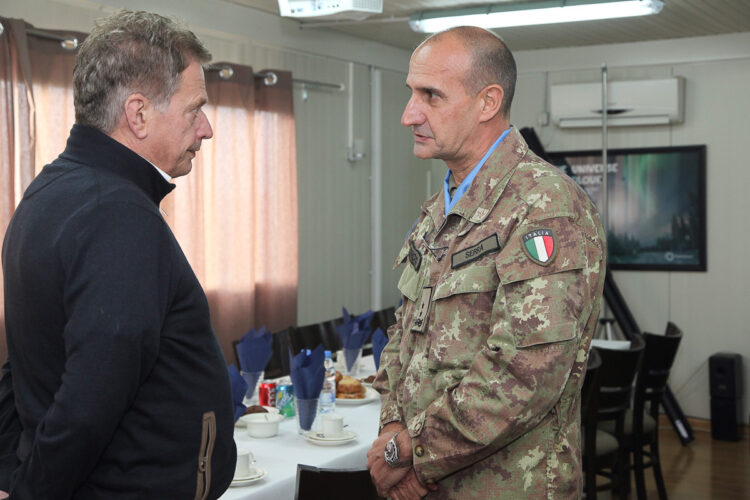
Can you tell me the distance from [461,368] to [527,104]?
231 inches

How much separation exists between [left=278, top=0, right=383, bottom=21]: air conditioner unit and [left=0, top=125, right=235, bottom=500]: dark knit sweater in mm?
2755

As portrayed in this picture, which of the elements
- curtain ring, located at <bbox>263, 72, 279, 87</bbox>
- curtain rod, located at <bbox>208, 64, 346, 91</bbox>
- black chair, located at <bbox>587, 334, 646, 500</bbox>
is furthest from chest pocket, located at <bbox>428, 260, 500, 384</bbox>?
curtain ring, located at <bbox>263, 72, 279, 87</bbox>

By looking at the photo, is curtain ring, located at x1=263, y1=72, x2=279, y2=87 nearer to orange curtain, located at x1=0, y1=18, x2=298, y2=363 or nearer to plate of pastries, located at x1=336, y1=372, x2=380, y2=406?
orange curtain, located at x1=0, y1=18, x2=298, y2=363

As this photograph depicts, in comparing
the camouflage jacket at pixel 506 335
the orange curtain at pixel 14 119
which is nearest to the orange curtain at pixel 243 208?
the orange curtain at pixel 14 119

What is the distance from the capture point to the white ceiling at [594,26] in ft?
18.0

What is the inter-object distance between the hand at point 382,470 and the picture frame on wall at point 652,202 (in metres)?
5.29

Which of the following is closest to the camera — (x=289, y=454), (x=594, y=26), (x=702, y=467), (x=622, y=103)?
(x=289, y=454)

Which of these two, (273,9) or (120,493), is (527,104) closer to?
(273,9)

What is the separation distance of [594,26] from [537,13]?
1.26 meters

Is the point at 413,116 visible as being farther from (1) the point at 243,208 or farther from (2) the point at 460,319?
(1) the point at 243,208

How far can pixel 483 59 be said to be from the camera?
1862mm

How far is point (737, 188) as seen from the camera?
6516 millimetres

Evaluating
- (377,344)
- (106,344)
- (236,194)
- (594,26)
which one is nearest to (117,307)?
(106,344)

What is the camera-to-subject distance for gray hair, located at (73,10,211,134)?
1389 millimetres
